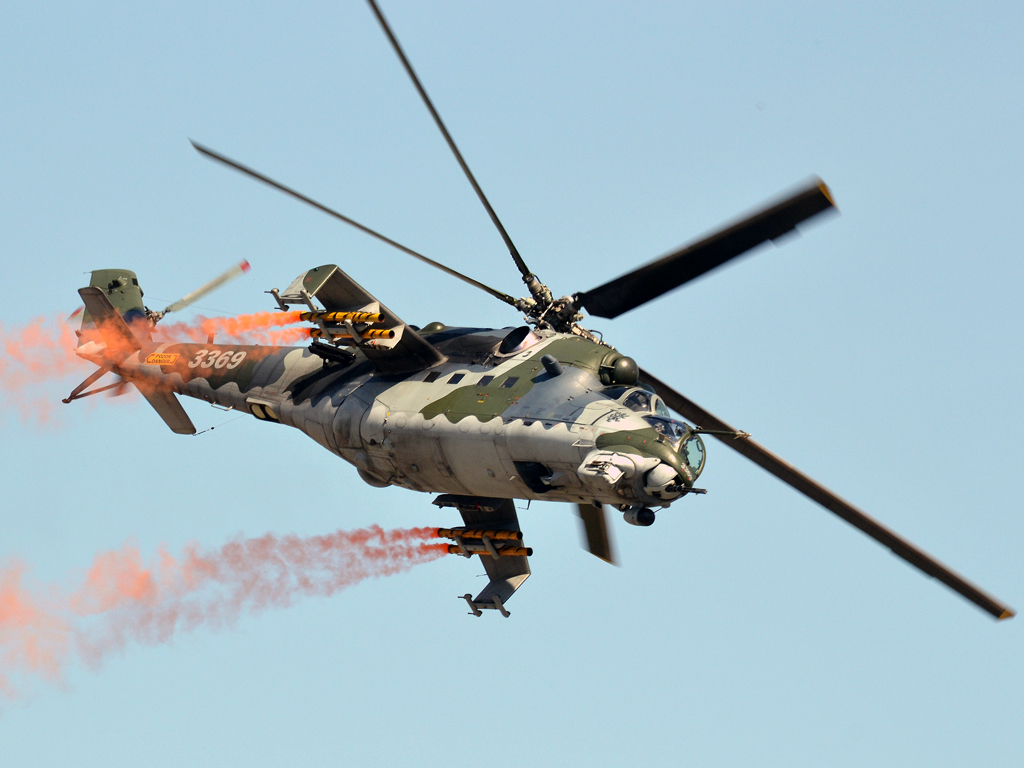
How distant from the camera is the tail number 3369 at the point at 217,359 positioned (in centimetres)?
2722

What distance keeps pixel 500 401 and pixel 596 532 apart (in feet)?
18.1

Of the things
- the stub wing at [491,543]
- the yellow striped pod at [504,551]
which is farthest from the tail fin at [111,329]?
the yellow striped pod at [504,551]

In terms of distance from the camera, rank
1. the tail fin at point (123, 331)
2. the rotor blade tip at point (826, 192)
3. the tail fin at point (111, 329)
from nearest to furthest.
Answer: the rotor blade tip at point (826, 192), the tail fin at point (123, 331), the tail fin at point (111, 329)

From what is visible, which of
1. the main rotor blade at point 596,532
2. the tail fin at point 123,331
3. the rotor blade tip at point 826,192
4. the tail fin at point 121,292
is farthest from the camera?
the tail fin at point 121,292

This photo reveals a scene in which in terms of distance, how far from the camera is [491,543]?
2534 centimetres

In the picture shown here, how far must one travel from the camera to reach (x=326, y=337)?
24.3 metres

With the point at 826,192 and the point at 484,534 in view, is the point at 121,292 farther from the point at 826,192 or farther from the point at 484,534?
the point at 826,192

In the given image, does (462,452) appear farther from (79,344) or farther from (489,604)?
(79,344)

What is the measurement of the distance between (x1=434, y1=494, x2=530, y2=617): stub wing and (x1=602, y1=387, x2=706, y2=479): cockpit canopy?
5.06 meters

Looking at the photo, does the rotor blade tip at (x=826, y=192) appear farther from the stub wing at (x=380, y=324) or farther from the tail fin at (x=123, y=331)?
the tail fin at (x=123, y=331)

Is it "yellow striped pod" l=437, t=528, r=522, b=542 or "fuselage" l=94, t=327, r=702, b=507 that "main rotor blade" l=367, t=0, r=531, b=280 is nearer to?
"fuselage" l=94, t=327, r=702, b=507

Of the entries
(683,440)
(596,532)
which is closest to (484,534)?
(596,532)

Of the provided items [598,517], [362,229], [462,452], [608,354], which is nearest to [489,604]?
[598,517]

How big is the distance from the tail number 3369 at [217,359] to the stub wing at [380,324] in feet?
12.5
